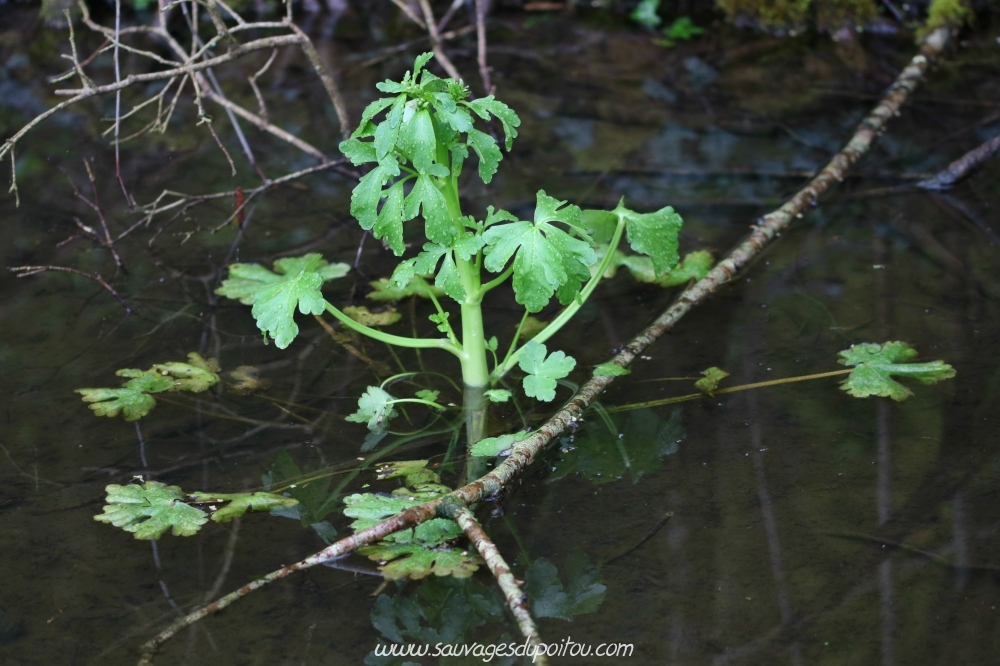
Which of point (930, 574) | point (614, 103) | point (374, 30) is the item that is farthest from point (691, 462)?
point (374, 30)

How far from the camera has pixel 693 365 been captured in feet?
11.5

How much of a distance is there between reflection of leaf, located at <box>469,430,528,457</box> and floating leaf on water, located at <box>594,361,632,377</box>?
430 mm

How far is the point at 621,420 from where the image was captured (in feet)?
10.7

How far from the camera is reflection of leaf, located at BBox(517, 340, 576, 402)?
10.3ft

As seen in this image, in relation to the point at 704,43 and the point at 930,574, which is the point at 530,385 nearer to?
the point at 930,574

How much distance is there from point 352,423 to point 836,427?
1.64m

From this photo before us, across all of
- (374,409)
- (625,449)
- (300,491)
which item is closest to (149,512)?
(300,491)

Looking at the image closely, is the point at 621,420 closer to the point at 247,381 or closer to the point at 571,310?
the point at 571,310

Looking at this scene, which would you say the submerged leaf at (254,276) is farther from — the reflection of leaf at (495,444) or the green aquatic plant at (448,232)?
the reflection of leaf at (495,444)

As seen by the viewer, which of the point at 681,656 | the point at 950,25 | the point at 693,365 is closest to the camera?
the point at 681,656

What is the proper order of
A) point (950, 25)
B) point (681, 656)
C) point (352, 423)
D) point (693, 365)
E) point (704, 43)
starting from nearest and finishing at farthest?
point (681, 656) < point (352, 423) < point (693, 365) < point (950, 25) < point (704, 43)

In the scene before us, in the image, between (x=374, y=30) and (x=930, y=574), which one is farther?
(x=374, y=30)

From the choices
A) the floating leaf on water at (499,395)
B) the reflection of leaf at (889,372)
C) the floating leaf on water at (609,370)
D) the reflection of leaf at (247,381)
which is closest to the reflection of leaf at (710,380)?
the floating leaf on water at (609,370)

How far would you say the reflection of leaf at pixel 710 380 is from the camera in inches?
132
